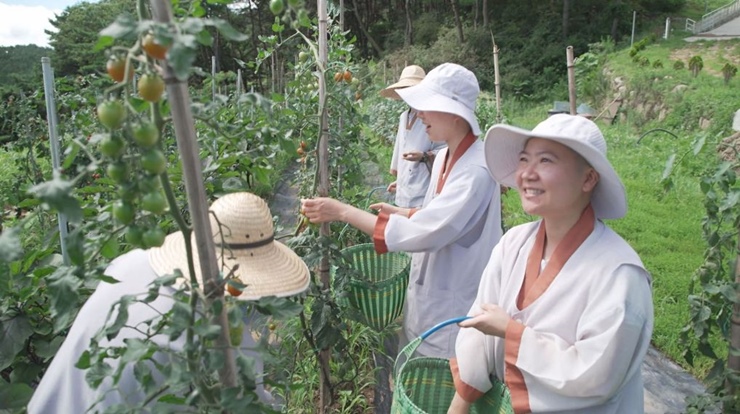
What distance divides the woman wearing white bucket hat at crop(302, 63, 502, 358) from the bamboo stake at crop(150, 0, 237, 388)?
3.15ft

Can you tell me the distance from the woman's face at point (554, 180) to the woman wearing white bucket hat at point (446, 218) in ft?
1.59

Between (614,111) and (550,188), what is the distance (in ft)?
40.6

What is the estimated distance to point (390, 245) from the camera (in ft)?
5.93

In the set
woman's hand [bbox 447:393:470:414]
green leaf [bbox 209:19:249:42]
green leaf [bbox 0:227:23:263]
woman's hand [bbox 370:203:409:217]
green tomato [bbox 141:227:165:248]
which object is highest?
green leaf [bbox 209:19:249:42]

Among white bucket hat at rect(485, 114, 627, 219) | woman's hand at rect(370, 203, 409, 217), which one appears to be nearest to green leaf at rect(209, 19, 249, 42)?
white bucket hat at rect(485, 114, 627, 219)

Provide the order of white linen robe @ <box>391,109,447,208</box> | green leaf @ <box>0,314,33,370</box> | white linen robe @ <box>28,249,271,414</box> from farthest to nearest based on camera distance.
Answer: white linen robe @ <box>391,109,447,208</box> < green leaf @ <box>0,314,33,370</box> < white linen robe @ <box>28,249,271,414</box>

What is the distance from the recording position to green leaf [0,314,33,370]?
1.33 metres

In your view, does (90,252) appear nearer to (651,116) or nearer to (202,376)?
(202,376)

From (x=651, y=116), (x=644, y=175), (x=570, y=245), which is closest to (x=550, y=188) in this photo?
(x=570, y=245)

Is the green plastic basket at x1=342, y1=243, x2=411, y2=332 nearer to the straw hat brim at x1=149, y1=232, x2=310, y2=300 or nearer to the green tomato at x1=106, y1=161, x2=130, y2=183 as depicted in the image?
the straw hat brim at x1=149, y1=232, x2=310, y2=300

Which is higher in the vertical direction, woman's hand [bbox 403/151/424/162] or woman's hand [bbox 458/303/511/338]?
woman's hand [bbox 403/151/424/162]

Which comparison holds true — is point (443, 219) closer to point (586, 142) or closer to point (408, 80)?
point (586, 142)

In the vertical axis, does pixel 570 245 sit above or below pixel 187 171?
below

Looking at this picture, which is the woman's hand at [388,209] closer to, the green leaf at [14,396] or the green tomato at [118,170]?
the green leaf at [14,396]
